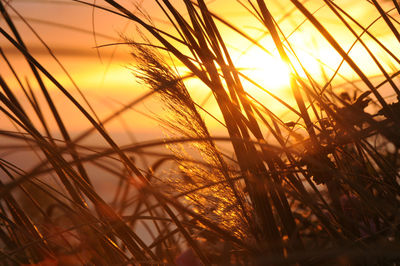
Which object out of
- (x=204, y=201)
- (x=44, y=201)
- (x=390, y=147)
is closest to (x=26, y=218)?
(x=204, y=201)

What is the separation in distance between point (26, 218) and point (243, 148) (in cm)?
39

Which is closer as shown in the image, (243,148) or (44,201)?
(243,148)

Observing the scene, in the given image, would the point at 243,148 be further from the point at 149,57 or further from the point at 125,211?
the point at 125,211

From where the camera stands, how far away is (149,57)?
0.65m

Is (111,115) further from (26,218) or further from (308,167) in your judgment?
(308,167)

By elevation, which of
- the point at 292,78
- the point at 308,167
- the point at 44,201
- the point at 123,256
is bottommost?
the point at 123,256

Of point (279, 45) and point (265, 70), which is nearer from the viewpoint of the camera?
point (279, 45)

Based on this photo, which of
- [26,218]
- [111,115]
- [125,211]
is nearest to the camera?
[26,218]

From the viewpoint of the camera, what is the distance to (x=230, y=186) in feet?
2.08

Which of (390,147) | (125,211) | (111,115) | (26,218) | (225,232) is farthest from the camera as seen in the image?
(390,147)

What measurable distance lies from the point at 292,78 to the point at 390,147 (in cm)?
101

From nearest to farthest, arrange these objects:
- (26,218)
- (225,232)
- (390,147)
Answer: (225,232) < (26,218) < (390,147)

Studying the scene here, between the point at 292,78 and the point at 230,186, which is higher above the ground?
the point at 292,78

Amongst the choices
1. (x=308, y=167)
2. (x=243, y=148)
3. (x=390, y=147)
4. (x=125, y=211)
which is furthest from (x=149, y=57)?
(x=390, y=147)
